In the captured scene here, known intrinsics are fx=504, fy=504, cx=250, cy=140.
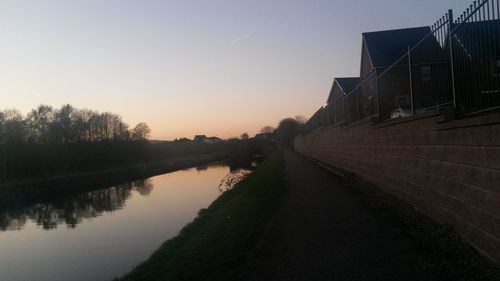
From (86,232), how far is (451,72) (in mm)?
14036

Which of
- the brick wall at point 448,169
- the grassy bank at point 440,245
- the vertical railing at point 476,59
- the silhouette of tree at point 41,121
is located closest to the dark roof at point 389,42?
the brick wall at point 448,169

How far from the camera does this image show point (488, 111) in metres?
6.33

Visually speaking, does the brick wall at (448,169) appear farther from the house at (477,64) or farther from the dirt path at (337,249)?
the dirt path at (337,249)

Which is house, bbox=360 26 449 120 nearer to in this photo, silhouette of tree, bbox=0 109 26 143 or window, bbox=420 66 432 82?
window, bbox=420 66 432 82

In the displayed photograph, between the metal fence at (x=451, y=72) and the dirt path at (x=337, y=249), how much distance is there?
7.54 ft

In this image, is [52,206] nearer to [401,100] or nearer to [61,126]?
[401,100]

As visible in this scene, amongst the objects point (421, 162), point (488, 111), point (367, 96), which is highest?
point (367, 96)

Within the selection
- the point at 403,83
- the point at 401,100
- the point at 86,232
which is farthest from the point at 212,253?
the point at 86,232

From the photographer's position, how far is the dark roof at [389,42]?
1538 inches

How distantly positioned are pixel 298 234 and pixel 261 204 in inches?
208

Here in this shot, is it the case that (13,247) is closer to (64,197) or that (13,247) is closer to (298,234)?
(298,234)

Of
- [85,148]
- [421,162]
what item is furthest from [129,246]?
[85,148]

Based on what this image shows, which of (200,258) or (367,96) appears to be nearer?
(200,258)

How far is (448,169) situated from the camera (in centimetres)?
765
